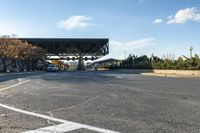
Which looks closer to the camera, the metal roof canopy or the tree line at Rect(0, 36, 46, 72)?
the tree line at Rect(0, 36, 46, 72)

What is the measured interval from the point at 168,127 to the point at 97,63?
143 m

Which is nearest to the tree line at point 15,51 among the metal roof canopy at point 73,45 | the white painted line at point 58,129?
the metal roof canopy at point 73,45

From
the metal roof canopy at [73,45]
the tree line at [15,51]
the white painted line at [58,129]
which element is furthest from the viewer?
the metal roof canopy at [73,45]

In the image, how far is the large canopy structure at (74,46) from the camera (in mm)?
112400

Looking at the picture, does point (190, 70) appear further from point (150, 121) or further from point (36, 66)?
point (36, 66)

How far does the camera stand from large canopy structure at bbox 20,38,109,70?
369ft

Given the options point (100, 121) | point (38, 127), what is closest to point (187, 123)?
point (100, 121)

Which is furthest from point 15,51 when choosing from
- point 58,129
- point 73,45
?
point 58,129

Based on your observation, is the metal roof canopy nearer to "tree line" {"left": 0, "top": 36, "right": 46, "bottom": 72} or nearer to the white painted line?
"tree line" {"left": 0, "top": 36, "right": 46, "bottom": 72}

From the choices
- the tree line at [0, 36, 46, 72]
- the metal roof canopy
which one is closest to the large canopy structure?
the metal roof canopy

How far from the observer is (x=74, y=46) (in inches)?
4577

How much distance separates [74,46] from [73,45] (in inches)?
17.1

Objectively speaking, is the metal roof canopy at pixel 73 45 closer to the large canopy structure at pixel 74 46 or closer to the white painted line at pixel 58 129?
the large canopy structure at pixel 74 46

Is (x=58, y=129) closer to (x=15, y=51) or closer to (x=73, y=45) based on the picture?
(x=15, y=51)
